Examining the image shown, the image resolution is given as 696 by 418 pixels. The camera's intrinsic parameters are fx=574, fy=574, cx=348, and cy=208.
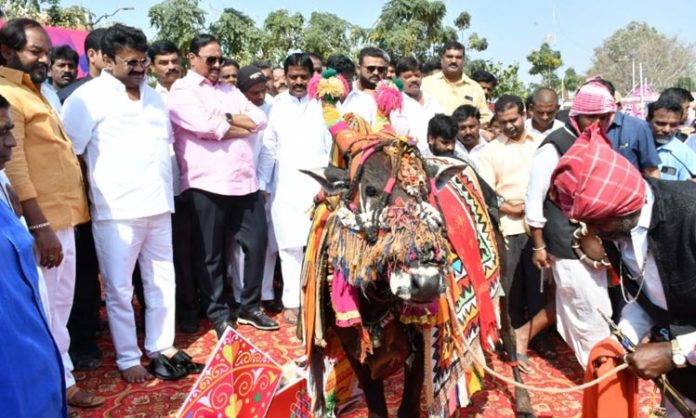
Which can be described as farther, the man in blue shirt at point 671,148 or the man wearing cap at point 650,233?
the man in blue shirt at point 671,148

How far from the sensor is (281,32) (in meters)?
21.3

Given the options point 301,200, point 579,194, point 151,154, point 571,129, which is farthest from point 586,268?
point 151,154

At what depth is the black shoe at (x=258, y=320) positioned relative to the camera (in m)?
5.40

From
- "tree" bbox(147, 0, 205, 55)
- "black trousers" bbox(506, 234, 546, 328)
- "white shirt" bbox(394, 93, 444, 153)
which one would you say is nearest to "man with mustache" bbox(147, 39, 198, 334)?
"white shirt" bbox(394, 93, 444, 153)

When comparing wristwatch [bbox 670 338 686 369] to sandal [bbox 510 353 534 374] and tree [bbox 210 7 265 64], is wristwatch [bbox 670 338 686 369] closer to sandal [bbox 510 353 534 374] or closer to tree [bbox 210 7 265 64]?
sandal [bbox 510 353 534 374]

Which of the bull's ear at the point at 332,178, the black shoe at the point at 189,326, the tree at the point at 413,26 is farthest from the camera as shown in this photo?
the tree at the point at 413,26

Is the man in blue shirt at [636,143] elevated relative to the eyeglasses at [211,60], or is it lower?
lower

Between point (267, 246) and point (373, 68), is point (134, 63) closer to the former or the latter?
point (267, 246)

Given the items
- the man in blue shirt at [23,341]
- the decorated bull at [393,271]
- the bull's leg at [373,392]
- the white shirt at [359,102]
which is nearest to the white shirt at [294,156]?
the white shirt at [359,102]

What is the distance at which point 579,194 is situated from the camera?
2246 millimetres

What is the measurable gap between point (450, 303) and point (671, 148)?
11.5ft

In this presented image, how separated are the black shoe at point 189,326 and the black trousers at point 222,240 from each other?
0.91 feet

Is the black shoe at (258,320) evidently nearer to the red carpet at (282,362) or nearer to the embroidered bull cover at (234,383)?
the red carpet at (282,362)

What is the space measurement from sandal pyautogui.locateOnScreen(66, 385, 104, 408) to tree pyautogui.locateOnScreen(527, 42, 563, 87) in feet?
114
